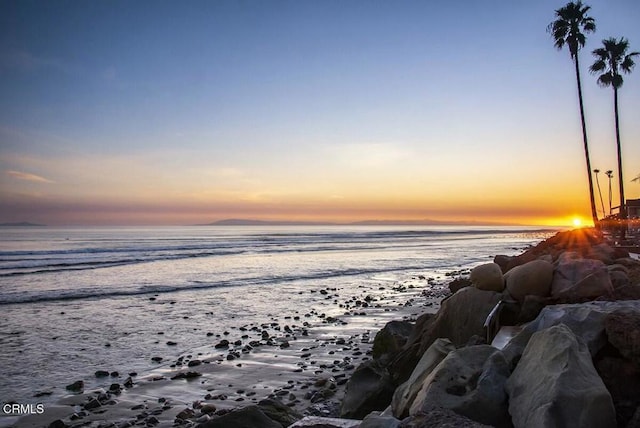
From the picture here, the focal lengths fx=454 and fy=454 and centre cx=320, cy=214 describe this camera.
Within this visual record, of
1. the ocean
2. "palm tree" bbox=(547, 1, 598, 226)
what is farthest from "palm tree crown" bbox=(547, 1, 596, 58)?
the ocean

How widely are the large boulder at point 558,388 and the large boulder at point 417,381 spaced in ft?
3.97

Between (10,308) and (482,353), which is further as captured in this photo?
(10,308)

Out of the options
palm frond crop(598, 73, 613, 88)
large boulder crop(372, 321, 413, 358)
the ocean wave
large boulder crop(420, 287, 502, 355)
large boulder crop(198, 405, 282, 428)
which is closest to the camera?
large boulder crop(198, 405, 282, 428)

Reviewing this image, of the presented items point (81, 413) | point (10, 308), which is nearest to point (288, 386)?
point (81, 413)

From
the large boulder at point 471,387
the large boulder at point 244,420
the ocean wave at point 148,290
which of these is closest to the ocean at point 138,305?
the ocean wave at point 148,290

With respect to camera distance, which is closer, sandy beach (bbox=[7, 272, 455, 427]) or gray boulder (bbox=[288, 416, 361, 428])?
gray boulder (bbox=[288, 416, 361, 428])

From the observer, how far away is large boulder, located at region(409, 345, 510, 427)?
4.32 meters

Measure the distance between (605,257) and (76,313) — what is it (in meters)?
17.9

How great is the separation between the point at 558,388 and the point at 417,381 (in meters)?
2.00

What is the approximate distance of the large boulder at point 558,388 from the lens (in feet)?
12.1

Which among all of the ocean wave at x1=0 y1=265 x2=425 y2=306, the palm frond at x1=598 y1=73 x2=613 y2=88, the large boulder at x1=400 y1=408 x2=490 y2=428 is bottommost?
the ocean wave at x1=0 y1=265 x2=425 y2=306

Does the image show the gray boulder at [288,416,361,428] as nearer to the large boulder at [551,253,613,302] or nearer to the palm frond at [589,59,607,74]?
the large boulder at [551,253,613,302]

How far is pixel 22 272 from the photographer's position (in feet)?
101

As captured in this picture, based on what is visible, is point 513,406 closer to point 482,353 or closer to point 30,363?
point 482,353
